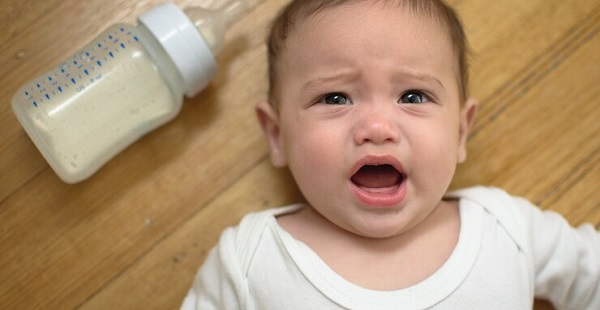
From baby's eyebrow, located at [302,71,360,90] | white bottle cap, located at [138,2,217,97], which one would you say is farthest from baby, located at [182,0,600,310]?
white bottle cap, located at [138,2,217,97]

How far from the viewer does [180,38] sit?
83 cm

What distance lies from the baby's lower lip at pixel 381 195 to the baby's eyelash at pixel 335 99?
109 millimetres

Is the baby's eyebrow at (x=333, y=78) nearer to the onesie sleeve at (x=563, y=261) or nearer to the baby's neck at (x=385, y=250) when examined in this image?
the baby's neck at (x=385, y=250)

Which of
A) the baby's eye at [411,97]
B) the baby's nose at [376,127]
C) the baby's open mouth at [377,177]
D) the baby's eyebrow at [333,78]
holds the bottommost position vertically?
the baby's open mouth at [377,177]

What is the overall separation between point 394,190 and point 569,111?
0.39 m

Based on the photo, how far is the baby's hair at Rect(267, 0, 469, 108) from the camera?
0.77m

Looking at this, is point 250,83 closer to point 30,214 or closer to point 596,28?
point 30,214

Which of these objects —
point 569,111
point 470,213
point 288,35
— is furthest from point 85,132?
point 569,111

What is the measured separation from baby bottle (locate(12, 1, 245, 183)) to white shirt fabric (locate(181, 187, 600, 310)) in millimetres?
225

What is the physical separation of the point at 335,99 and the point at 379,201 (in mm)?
146

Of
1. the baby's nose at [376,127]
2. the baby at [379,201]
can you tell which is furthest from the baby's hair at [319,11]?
the baby's nose at [376,127]

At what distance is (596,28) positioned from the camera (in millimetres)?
948

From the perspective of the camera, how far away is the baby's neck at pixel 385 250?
0.76 m

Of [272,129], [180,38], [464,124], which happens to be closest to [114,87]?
[180,38]
